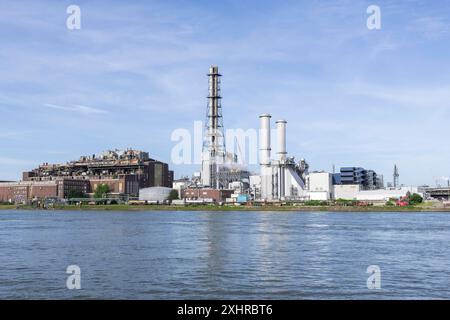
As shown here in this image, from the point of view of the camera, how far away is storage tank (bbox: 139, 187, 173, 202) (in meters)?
132

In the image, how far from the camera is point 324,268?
66.8ft

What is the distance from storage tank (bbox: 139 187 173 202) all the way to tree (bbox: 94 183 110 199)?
30.2 feet

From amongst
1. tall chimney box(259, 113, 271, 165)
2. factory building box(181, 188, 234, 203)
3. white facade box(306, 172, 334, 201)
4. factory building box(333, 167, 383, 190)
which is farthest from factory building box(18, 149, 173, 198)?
factory building box(333, 167, 383, 190)

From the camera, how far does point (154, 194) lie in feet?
434

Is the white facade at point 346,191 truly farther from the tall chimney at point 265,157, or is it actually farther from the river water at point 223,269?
the river water at point 223,269

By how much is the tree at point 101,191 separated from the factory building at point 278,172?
39914mm

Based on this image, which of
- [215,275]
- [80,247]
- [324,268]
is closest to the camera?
[215,275]

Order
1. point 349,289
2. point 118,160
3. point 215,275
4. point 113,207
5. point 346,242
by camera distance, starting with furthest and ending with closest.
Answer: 1. point 118,160
2. point 113,207
3. point 346,242
4. point 215,275
5. point 349,289

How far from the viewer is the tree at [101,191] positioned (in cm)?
13425
